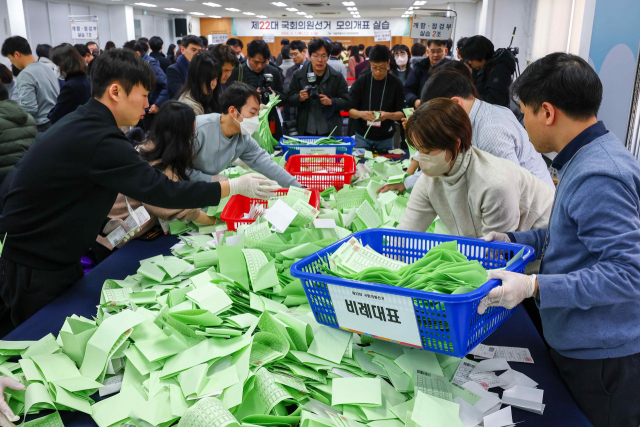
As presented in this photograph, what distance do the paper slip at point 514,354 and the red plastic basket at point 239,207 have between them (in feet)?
4.08

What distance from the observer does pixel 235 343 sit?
4.55ft

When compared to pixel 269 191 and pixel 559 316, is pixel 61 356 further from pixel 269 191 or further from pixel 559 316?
pixel 559 316

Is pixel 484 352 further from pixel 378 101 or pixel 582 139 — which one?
pixel 378 101

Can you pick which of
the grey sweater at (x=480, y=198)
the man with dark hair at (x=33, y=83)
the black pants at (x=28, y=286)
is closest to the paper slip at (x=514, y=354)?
the grey sweater at (x=480, y=198)

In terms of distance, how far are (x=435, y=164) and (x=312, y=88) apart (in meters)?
3.34

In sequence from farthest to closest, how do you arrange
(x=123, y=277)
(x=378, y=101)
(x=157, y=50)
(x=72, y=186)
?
(x=157, y=50) → (x=378, y=101) → (x=123, y=277) → (x=72, y=186)

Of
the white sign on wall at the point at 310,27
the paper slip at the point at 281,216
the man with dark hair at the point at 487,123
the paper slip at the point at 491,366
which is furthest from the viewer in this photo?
the white sign on wall at the point at 310,27

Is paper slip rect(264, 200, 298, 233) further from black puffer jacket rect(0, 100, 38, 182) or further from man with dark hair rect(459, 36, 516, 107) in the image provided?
man with dark hair rect(459, 36, 516, 107)

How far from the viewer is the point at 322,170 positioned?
10.9 ft

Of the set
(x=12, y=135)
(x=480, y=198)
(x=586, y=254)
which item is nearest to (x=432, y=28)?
(x=12, y=135)

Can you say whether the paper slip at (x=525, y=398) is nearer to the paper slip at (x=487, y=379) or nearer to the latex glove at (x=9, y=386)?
the paper slip at (x=487, y=379)

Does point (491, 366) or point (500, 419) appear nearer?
point (500, 419)

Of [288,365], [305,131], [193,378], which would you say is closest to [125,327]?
[193,378]

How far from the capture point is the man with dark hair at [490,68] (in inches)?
181
